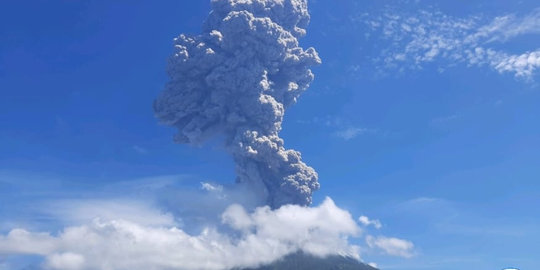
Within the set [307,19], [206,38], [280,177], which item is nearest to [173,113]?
[206,38]

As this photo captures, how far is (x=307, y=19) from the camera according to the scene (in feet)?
490

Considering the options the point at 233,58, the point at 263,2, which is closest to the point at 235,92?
the point at 233,58

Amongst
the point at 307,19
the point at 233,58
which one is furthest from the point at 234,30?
the point at 307,19

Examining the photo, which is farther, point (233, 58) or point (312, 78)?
point (312, 78)

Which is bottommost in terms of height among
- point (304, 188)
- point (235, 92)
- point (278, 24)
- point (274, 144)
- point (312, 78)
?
point (304, 188)

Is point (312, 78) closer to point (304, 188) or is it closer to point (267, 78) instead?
point (267, 78)

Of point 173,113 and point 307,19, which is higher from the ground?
point 307,19

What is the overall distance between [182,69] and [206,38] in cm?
1107

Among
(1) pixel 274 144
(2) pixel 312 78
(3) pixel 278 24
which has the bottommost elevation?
(1) pixel 274 144

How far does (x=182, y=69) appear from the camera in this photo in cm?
13838

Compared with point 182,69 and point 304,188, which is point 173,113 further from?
point 304,188

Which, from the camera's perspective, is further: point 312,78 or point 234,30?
point 312,78

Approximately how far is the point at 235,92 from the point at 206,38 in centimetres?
1769

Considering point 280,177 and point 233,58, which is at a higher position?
point 233,58
